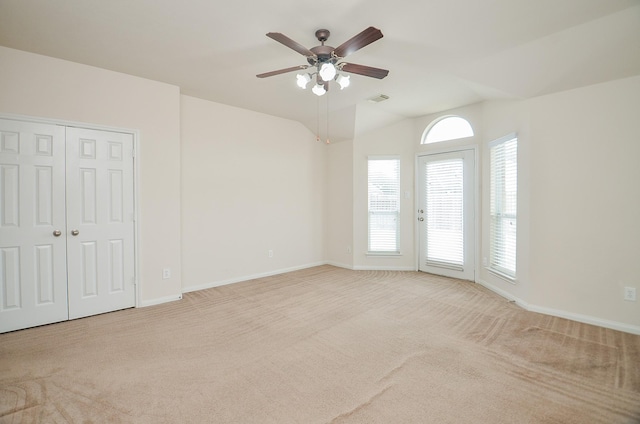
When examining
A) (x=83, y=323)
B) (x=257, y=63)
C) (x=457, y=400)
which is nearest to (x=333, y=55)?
(x=257, y=63)

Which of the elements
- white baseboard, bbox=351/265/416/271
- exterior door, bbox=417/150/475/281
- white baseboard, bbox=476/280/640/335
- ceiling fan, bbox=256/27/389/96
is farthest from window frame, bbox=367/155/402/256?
ceiling fan, bbox=256/27/389/96

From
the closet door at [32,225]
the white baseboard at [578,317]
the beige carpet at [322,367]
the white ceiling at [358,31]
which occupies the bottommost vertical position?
the beige carpet at [322,367]

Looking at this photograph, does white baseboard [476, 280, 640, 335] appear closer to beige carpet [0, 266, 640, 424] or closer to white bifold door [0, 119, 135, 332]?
beige carpet [0, 266, 640, 424]

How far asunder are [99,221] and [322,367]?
3078mm

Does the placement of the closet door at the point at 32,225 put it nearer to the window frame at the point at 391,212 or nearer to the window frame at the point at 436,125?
the window frame at the point at 391,212

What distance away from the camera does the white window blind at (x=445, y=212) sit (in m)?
4.75

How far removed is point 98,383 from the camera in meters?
2.08

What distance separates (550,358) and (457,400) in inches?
44.2

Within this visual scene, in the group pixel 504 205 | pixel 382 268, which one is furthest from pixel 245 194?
pixel 504 205

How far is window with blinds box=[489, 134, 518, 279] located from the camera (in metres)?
3.74

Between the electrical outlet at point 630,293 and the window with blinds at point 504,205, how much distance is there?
3.31 ft

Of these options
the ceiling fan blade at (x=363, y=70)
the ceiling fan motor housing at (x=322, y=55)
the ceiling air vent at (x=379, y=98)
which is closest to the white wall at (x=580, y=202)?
the ceiling air vent at (x=379, y=98)

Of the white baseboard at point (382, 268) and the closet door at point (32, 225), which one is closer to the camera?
the closet door at point (32, 225)

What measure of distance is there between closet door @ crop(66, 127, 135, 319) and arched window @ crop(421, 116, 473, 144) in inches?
184
